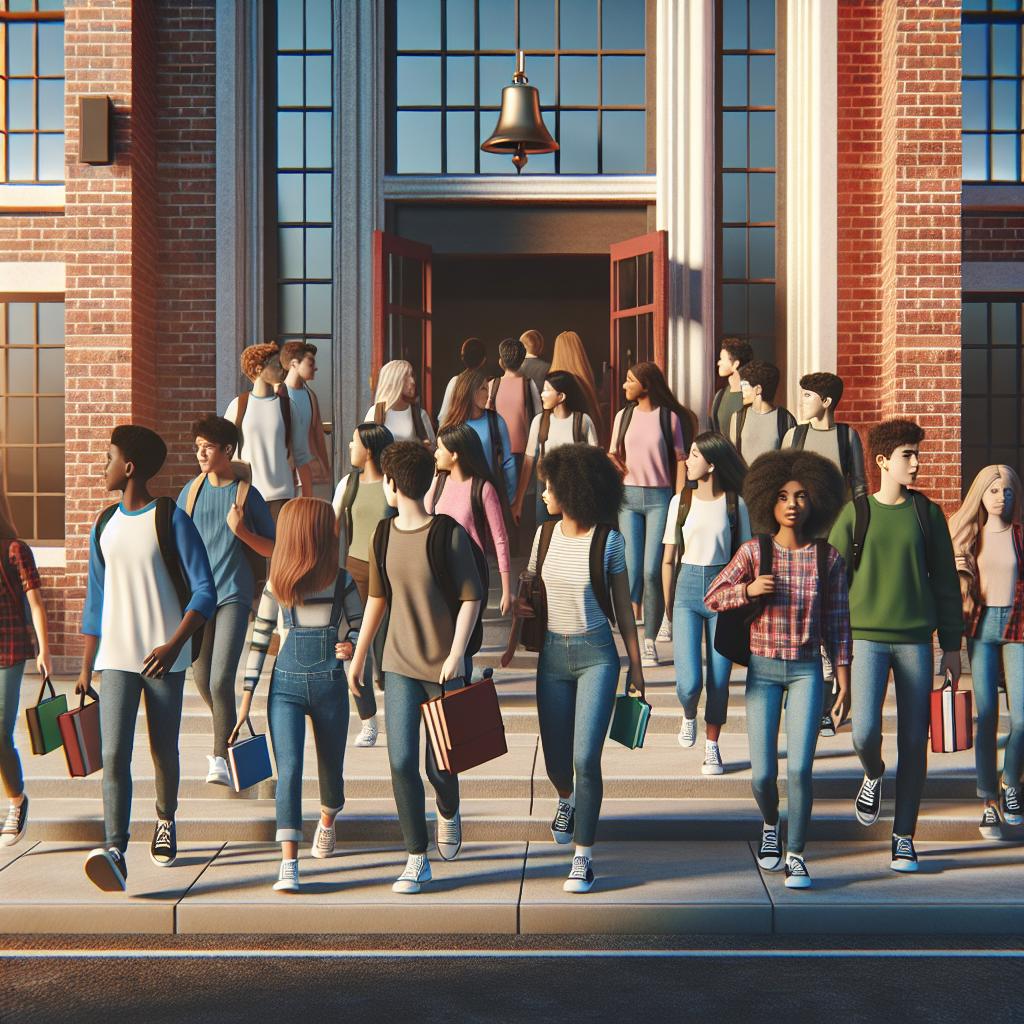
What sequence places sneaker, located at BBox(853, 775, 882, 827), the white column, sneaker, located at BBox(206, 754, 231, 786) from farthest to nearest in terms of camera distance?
the white column, sneaker, located at BBox(206, 754, 231, 786), sneaker, located at BBox(853, 775, 882, 827)

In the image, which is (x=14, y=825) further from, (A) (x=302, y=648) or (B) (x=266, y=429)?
(B) (x=266, y=429)

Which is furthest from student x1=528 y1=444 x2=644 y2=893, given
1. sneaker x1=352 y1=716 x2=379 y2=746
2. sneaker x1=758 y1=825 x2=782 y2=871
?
sneaker x1=352 y1=716 x2=379 y2=746

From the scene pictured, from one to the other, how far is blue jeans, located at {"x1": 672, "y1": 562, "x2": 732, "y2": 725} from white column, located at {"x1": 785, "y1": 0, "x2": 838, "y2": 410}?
510 cm

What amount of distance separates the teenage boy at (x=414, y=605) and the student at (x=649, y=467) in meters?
3.50

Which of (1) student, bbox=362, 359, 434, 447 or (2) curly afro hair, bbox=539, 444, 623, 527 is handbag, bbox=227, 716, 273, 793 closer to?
(2) curly afro hair, bbox=539, 444, 623, 527

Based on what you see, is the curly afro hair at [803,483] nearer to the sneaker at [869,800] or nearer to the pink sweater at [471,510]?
the sneaker at [869,800]

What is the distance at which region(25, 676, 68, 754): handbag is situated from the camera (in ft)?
21.5

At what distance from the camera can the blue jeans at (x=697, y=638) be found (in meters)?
7.84

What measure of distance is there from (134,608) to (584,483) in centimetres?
210

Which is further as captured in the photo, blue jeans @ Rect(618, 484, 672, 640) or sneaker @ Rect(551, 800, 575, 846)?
blue jeans @ Rect(618, 484, 672, 640)

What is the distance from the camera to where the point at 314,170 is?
42.4 ft

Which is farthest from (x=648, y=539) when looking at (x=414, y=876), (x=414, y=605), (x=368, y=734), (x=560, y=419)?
(x=414, y=876)

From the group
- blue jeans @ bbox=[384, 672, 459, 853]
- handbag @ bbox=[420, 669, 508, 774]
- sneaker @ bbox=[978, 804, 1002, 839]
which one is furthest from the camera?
sneaker @ bbox=[978, 804, 1002, 839]

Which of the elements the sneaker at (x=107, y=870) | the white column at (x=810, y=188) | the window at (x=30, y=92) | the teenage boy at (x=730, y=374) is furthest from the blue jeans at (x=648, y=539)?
the window at (x=30, y=92)
